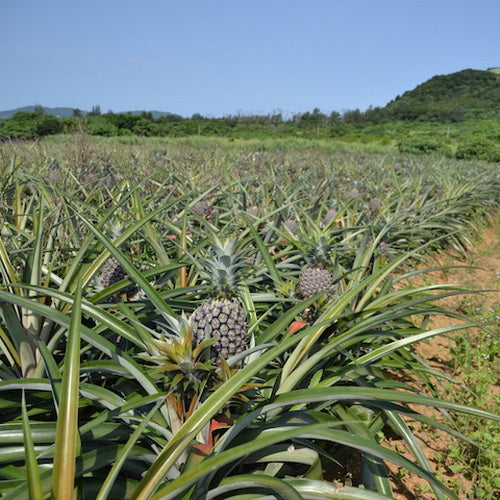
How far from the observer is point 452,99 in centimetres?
5238

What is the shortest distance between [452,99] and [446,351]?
59.7m

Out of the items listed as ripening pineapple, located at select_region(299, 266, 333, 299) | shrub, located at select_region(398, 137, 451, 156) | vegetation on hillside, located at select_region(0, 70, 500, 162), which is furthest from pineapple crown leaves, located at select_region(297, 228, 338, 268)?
shrub, located at select_region(398, 137, 451, 156)

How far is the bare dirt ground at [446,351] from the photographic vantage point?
1.54 m

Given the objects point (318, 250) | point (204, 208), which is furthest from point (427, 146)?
point (318, 250)

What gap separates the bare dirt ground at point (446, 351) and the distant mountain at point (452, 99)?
38.1m

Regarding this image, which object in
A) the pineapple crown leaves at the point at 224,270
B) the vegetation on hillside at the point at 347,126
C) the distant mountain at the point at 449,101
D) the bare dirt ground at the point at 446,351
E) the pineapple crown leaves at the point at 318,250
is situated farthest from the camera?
the distant mountain at the point at 449,101

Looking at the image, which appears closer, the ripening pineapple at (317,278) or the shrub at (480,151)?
the ripening pineapple at (317,278)

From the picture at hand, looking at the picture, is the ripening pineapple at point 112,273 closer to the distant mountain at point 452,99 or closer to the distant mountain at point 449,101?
the distant mountain at point 449,101

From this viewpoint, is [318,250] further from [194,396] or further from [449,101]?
[449,101]

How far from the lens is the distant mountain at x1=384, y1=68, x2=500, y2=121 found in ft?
128

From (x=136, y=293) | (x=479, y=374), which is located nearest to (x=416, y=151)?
(x=479, y=374)

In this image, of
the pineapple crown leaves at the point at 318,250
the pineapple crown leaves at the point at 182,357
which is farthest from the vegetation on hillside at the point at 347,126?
the pineapple crown leaves at the point at 182,357

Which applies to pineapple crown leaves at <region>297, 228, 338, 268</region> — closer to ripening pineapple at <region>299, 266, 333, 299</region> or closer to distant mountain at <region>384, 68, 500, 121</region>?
ripening pineapple at <region>299, 266, 333, 299</region>

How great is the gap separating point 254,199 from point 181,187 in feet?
2.43
